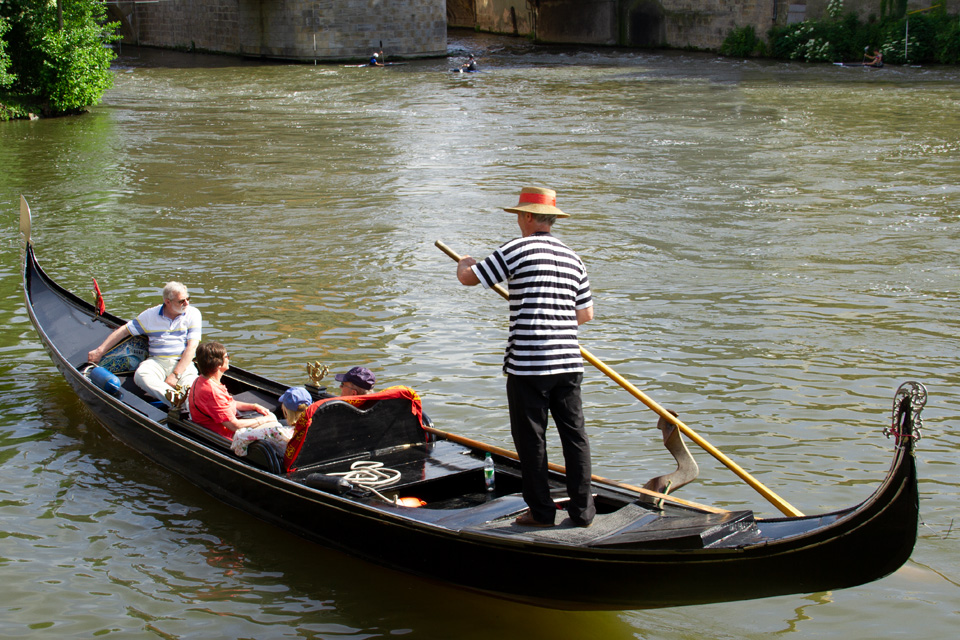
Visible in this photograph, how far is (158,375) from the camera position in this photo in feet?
19.0

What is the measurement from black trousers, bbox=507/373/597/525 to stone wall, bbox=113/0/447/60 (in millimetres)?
26504

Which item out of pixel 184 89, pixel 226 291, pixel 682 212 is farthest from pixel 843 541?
pixel 184 89

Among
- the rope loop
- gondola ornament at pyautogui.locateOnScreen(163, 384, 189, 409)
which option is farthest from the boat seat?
gondola ornament at pyautogui.locateOnScreen(163, 384, 189, 409)

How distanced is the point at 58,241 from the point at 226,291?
2924mm

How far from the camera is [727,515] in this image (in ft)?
11.5

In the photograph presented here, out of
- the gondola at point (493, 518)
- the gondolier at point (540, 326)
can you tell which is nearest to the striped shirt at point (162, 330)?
the gondola at point (493, 518)

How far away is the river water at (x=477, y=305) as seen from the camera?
168 inches

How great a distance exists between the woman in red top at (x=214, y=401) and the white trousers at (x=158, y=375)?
687 mm

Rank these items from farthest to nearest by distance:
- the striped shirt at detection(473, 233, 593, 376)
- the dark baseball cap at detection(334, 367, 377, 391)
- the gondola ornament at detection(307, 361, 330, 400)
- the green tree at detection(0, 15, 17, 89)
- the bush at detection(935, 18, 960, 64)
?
the bush at detection(935, 18, 960, 64), the green tree at detection(0, 15, 17, 89), the gondola ornament at detection(307, 361, 330, 400), the dark baseball cap at detection(334, 367, 377, 391), the striped shirt at detection(473, 233, 593, 376)

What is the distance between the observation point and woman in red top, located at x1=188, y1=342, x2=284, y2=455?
16.2ft

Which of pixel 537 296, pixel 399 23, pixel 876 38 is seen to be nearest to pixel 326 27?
pixel 399 23

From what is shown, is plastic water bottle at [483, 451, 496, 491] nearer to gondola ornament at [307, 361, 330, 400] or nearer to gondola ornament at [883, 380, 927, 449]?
gondola ornament at [307, 361, 330, 400]

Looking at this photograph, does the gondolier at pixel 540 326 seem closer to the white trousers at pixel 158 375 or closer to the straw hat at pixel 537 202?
the straw hat at pixel 537 202

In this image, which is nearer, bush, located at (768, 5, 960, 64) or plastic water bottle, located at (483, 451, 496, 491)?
plastic water bottle, located at (483, 451, 496, 491)
